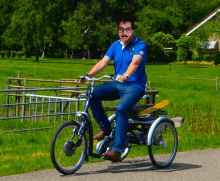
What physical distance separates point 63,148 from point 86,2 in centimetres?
6931

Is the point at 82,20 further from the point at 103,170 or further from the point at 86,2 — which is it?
the point at 103,170

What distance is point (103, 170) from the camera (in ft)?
22.3

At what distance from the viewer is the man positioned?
666 centimetres

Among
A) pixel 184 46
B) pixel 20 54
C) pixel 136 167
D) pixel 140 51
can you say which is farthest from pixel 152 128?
pixel 20 54

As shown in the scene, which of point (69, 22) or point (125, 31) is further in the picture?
point (69, 22)

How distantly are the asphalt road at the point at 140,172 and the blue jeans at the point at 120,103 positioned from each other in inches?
14.5

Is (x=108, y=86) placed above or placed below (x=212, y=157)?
above

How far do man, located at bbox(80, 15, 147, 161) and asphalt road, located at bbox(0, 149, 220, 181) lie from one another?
10.8 inches

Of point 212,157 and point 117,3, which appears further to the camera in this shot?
point 117,3

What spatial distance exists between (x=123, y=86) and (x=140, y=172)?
1092mm

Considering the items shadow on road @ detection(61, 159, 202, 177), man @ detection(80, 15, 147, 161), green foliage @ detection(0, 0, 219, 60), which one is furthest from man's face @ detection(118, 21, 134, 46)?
green foliage @ detection(0, 0, 219, 60)

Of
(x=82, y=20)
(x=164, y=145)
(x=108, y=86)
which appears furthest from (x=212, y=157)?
(x=82, y=20)

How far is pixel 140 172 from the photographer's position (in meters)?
6.77

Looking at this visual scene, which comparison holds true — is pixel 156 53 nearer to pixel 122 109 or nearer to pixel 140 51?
pixel 140 51
